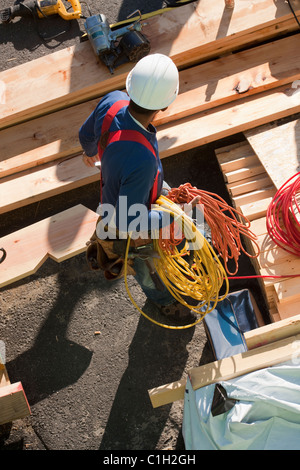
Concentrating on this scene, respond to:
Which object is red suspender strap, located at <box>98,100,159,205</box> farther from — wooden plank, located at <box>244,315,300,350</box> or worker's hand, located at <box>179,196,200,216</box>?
wooden plank, located at <box>244,315,300,350</box>

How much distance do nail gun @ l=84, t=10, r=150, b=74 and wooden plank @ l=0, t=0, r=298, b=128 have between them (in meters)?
0.09

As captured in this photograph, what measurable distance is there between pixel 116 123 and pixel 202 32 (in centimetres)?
229

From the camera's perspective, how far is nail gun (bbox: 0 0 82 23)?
5348 mm

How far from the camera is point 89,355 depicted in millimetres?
4383

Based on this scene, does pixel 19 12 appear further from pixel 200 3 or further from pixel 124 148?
pixel 124 148

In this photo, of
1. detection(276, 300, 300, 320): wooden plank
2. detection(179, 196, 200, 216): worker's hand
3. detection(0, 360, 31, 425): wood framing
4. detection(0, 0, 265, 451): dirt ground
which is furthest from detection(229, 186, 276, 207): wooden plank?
detection(0, 360, 31, 425): wood framing

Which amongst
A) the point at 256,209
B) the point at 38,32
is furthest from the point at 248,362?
the point at 38,32

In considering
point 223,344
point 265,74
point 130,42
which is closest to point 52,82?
point 130,42

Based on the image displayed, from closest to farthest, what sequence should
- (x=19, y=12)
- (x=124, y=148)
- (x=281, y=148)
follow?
(x=124, y=148), (x=281, y=148), (x=19, y=12)

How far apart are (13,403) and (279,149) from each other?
3078mm

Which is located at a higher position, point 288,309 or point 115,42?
point 115,42

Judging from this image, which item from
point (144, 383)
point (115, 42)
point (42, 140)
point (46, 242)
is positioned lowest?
point (144, 383)

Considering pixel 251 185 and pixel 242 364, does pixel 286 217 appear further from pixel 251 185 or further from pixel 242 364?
pixel 242 364

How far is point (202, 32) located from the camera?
4.67m
